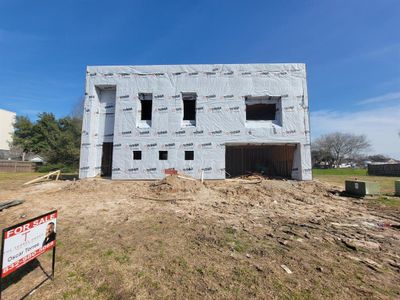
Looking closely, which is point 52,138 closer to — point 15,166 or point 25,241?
point 15,166

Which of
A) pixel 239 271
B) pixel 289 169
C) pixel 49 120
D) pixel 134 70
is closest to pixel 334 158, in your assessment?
pixel 289 169

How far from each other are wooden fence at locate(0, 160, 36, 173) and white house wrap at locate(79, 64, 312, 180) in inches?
728

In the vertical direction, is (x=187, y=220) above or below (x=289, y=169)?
below

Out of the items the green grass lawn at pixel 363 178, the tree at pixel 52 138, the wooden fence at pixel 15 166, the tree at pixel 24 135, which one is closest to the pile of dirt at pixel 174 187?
the green grass lawn at pixel 363 178

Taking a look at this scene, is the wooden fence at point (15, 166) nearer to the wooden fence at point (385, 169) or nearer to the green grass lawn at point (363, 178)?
the green grass lawn at point (363, 178)

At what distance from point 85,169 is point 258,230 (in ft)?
48.9

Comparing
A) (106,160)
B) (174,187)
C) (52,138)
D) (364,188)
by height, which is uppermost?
(52,138)

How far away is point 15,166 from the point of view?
2641cm

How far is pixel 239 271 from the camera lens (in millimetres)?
3447

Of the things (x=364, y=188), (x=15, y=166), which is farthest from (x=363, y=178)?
(x=15, y=166)

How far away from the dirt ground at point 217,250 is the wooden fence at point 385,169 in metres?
24.2

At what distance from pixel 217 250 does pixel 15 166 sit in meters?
34.0

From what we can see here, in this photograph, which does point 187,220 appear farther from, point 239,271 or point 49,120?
point 49,120

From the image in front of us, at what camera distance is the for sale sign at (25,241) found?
8.14 ft
